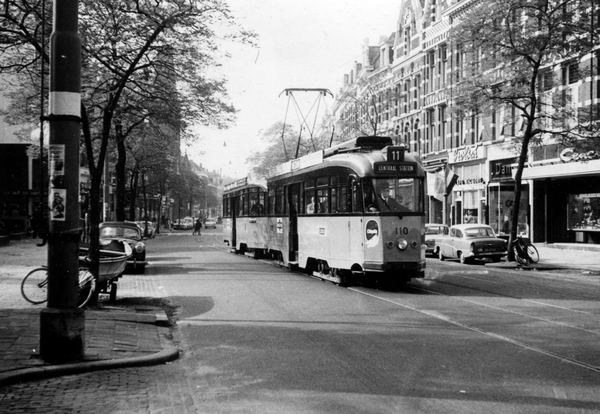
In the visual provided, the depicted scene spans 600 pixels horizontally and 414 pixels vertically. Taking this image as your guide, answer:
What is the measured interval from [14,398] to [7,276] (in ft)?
40.8

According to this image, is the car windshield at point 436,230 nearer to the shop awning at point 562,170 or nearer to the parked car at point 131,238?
the shop awning at point 562,170

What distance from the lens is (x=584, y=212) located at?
1248 inches

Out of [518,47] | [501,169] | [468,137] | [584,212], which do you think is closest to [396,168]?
[518,47]

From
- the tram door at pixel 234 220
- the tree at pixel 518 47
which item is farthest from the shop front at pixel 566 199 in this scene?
the tram door at pixel 234 220

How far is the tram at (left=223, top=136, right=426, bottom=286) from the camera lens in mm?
14164

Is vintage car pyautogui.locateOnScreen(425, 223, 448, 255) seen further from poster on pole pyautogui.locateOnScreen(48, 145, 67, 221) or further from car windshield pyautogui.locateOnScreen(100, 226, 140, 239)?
poster on pole pyautogui.locateOnScreen(48, 145, 67, 221)

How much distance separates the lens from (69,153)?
22.7 feet

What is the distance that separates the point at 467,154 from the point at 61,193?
1447 inches

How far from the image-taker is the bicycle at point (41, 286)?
11.2 metres

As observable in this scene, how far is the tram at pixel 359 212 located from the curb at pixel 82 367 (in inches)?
289

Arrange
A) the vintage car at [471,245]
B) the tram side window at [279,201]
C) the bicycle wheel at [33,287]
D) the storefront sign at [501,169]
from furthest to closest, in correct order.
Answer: the storefront sign at [501,169]
the vintage car at [471,245]
the tram side window at [279,201]
the bicycle wheel at [33,287]

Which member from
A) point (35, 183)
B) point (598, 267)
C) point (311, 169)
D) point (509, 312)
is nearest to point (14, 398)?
point (509, 312)

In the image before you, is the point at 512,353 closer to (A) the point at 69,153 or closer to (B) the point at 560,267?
(A) the point at 69,153

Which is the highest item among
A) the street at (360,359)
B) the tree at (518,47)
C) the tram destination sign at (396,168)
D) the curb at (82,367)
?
the tree at (518,47)
